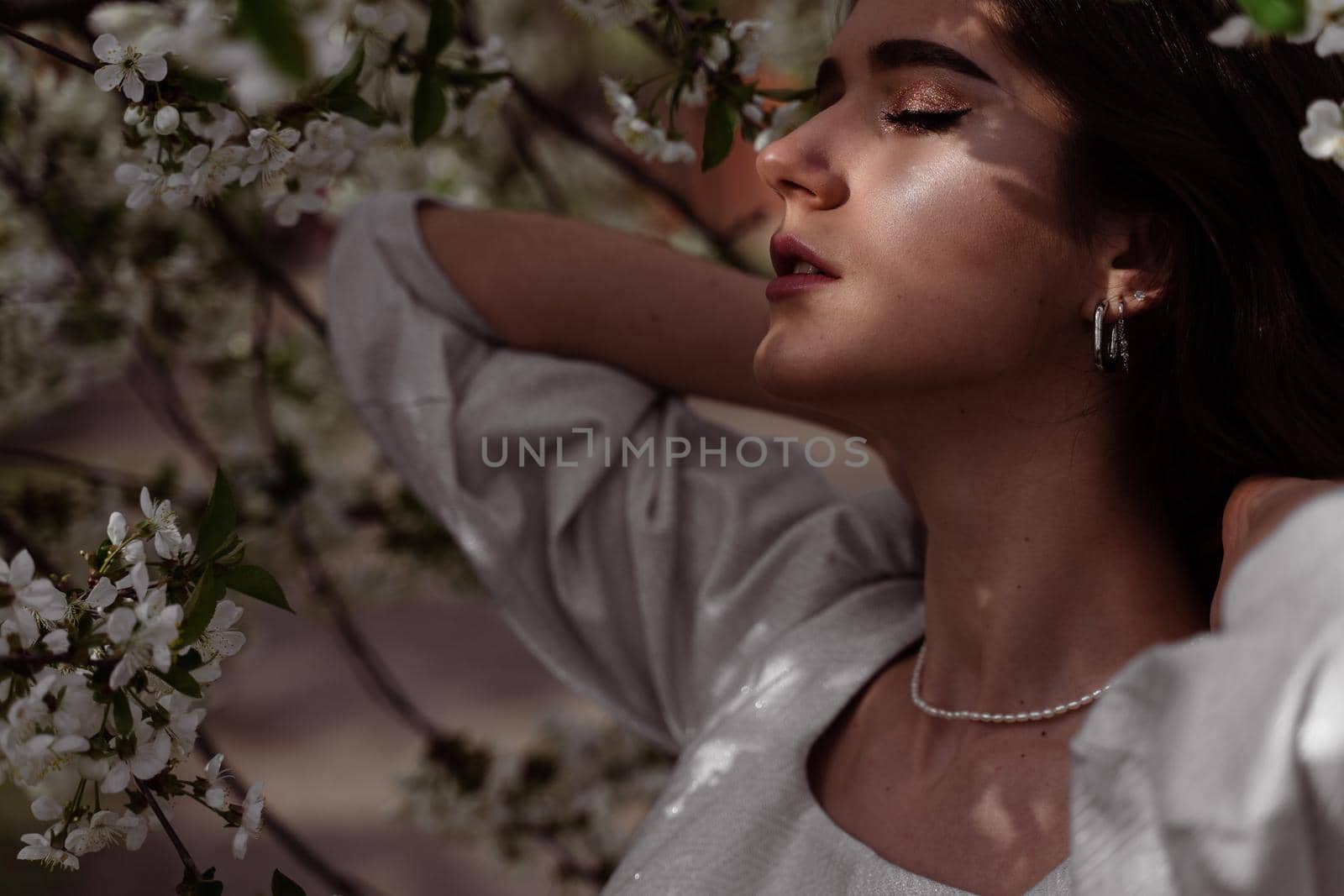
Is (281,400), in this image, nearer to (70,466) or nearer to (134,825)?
(70,466)

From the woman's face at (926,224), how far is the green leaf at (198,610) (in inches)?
19.2

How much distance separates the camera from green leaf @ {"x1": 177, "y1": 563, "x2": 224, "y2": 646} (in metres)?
0.71

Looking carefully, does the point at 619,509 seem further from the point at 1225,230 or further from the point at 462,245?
the point at 1225,230

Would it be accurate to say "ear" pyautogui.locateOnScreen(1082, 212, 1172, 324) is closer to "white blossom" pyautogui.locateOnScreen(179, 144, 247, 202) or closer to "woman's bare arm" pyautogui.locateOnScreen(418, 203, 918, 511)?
"woman's bare arm" pyautogui.locateOnScreen(418, 203, 918, 511)

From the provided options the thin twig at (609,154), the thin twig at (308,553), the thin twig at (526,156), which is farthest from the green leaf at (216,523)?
the thin twig at (526,156)

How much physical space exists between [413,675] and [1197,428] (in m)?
2.64

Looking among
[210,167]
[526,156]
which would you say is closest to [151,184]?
[210,167]

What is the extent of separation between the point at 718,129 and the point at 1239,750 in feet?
2.11

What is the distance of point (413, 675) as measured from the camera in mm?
3365

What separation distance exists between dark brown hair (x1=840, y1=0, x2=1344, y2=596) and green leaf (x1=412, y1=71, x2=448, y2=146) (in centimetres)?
45

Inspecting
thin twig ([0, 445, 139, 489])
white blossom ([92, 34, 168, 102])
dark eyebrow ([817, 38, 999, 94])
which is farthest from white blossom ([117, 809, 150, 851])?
dark eyebrow ([817, 38, 999, 94])

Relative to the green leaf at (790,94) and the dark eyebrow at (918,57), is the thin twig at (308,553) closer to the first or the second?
the green leaf at (790,94)

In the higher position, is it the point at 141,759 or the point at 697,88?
the point at 697,88

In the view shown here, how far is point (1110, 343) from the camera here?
1051mm
